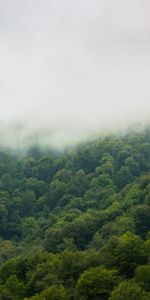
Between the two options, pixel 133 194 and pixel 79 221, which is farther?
pixel 133 194

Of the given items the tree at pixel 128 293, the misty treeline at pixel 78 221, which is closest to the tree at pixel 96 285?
the misty treeline at pixel 78 221

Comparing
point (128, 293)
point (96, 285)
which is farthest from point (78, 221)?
point (128, 293)

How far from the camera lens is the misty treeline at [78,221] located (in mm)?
56031

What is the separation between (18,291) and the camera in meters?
61.4

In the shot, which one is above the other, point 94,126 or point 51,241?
point 94,126

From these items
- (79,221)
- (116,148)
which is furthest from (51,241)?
(116,148)

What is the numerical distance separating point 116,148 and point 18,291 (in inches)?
3940

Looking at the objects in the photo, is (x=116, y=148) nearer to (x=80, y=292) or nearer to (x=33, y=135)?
(x=33, y=135)

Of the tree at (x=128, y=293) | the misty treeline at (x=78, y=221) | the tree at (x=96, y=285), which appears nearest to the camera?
the tree at (x=128, y=293)

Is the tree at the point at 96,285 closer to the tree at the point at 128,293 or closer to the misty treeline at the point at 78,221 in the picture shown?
the misty treeline at the point at 78,221

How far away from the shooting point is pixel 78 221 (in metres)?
88.1

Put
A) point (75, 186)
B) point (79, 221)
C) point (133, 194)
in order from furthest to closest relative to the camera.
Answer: point (75, 186) < point (133, 194) < point (79, 221)

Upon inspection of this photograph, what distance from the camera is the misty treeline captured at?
5603 centimetres

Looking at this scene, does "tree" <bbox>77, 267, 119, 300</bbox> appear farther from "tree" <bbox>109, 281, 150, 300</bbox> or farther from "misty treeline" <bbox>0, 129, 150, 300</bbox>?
"tree" <bbox>109, 281, 150, 300</bbox>
